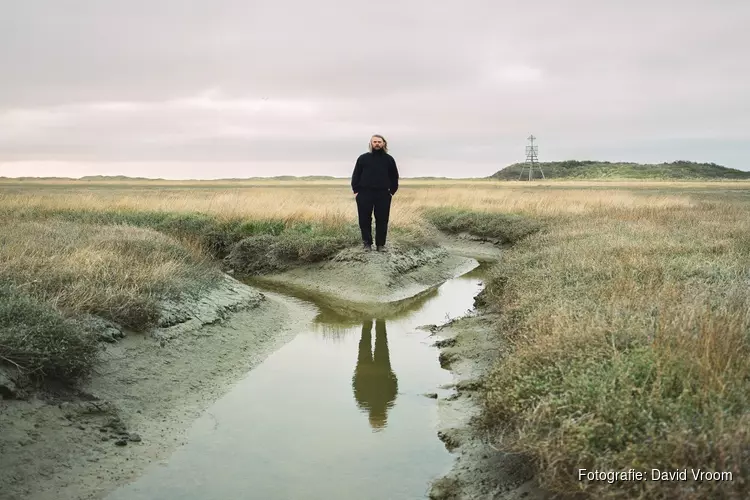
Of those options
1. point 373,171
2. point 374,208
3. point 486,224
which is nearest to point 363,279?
point 374,208

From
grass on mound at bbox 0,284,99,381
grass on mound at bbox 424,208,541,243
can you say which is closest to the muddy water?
grass on mound at bbox 0,284,99,381

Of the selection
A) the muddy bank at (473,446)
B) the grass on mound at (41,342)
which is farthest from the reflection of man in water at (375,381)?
the grass on mound at (41,342)

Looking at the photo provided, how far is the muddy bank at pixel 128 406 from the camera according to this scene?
508cm

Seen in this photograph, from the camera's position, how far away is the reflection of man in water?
6996 mm

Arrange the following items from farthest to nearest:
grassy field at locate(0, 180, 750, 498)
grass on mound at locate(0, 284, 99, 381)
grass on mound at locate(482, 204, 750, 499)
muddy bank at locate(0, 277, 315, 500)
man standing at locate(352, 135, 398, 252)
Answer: man standing at locate(352, 135, 398, 252), grass on mound at locate(0, 284, 99, 381), muddy bank at locate(0, 277, 315, 500), grassy field at locate(0, 180, 750, 498), grass on mound at locate(482, 204, 750, 499)

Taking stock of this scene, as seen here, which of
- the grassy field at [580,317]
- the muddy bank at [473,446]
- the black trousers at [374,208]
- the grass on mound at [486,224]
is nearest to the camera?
the grassy field at [580,317]

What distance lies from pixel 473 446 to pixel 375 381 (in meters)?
2.51

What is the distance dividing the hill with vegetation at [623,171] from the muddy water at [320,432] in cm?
11930

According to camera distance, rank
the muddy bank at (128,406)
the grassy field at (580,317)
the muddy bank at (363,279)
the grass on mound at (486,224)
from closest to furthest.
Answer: the grassy field at (580,317) → the muddy bank at (128,406) → the muddy bank at (363,279) → the grass on mound at (486,224)

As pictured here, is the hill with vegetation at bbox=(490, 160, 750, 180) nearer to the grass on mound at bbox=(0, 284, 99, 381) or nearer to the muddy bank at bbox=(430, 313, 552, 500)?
the muddy bank at bbox=(430, 313, 552, 500)

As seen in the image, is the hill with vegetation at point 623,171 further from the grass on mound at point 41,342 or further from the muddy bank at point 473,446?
the grass on mound at point 41,342

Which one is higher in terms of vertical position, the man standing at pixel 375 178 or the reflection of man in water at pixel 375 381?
the man standing at pixel 375 178

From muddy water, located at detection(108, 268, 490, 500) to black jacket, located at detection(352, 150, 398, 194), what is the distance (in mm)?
4708

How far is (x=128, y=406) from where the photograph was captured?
653 centimetres
